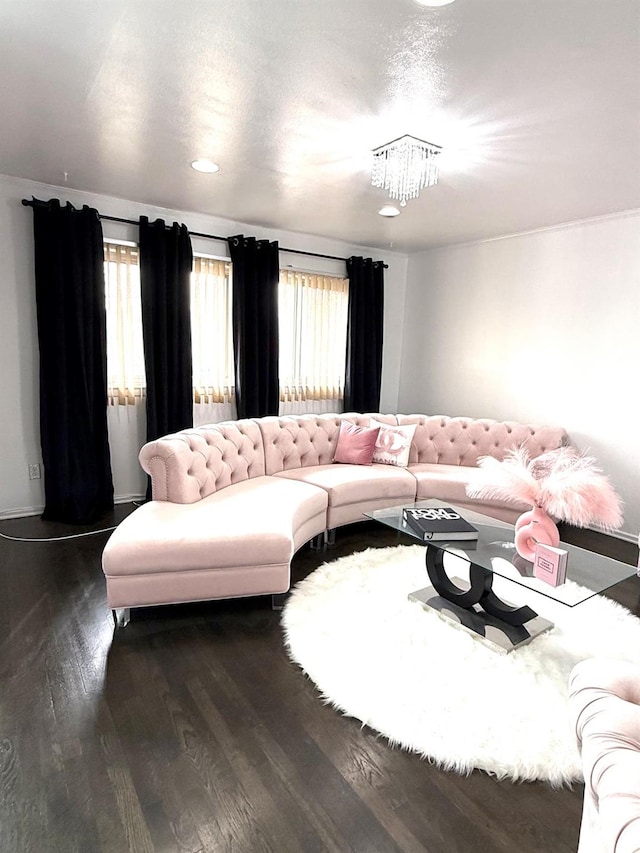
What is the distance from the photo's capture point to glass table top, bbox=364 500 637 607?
2127mm

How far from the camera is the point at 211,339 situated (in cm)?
446

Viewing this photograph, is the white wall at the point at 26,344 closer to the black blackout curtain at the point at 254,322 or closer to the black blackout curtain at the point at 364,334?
the black blackout curtain at the point at 254,322

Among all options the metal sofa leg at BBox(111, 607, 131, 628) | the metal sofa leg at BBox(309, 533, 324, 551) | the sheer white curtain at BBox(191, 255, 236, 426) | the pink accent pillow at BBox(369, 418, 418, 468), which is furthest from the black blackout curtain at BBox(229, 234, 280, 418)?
the metal sofa leg at BBox(111, 607, 131, 628)

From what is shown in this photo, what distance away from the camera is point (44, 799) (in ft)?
4.95

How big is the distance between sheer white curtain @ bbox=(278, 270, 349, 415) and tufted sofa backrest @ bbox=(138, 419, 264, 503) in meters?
1.39

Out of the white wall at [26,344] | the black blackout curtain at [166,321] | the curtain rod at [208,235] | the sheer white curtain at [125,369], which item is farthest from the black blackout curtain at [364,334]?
the sheer white curtain at [125,369]

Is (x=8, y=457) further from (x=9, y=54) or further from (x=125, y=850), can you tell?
(x=125, y=850)

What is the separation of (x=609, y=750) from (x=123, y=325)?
4.06 metres

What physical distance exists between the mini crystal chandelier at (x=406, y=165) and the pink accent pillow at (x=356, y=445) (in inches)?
71.4

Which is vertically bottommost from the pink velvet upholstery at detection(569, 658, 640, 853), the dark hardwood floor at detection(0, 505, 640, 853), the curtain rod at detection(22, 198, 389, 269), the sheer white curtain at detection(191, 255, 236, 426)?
the dark hardwood floor at detection(0, 505, 640, 853)

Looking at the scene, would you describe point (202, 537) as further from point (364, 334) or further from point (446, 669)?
point (364, 334)

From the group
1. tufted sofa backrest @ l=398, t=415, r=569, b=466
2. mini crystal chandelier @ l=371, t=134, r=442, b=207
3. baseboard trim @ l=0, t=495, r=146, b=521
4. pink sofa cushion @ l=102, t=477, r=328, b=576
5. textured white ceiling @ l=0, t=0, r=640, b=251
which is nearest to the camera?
textured white ceiling @ l=0, t=0, r=640, b=251

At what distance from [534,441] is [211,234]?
3.36 meters

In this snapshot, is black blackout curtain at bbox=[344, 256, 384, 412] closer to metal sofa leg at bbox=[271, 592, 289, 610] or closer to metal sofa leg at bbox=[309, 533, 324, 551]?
metal sofa leg at bbox=[309, 533, 324, 551]
